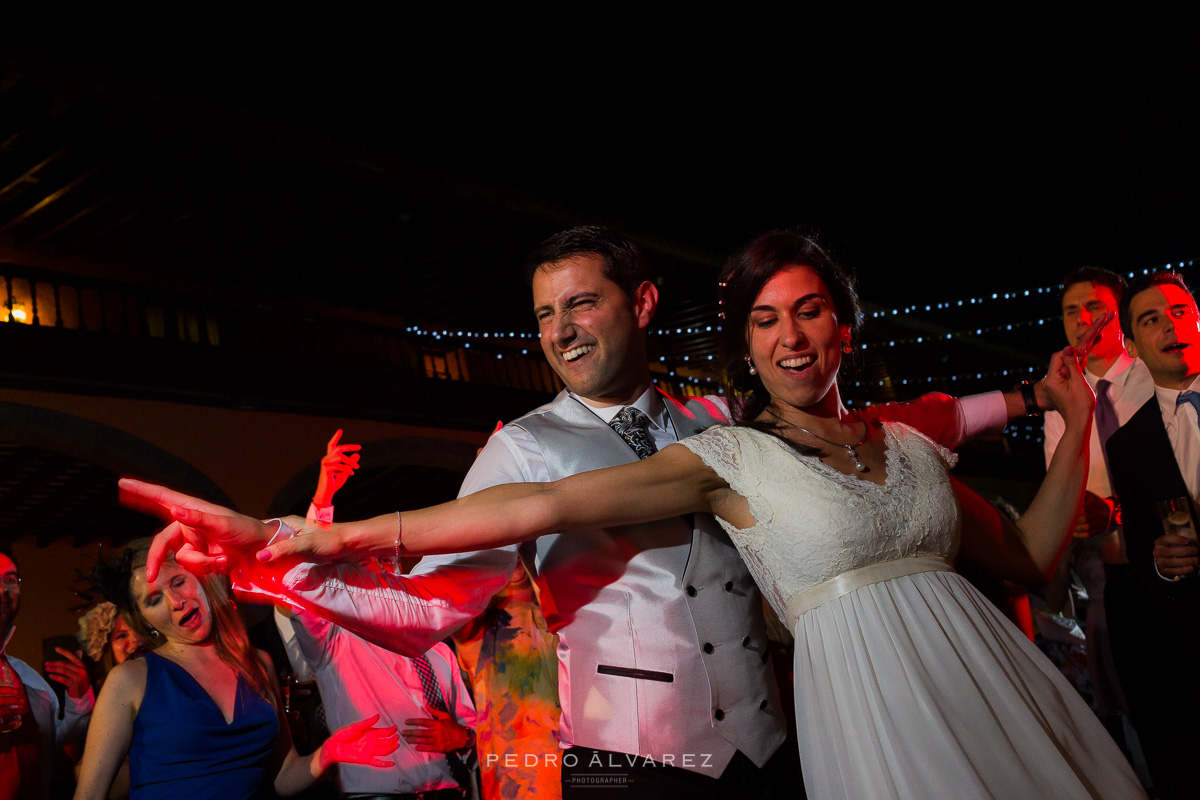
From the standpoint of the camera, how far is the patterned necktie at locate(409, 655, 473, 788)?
10.8ft

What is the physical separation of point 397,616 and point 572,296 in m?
0.79

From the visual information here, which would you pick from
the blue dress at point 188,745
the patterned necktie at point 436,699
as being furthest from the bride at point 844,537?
the patterned necktie at point 436,699

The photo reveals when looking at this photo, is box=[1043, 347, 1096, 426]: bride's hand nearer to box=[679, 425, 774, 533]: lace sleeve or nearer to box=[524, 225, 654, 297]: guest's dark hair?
box=[679, 425, 774, 533]: lace sleeve

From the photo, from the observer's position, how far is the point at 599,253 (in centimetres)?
196

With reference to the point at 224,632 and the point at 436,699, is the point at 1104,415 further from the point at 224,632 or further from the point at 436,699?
the point at 224,632

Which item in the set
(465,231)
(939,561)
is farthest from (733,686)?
(465,231)

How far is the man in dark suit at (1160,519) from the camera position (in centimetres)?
252

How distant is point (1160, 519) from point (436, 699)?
98.8 inches

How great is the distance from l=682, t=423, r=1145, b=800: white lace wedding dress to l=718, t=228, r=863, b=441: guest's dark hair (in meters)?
0.20

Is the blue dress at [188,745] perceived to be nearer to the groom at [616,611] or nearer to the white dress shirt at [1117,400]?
the groom at [616,611]

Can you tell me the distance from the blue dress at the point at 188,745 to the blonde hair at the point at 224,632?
0.11 m

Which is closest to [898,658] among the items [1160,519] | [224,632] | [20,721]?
[1160,519]

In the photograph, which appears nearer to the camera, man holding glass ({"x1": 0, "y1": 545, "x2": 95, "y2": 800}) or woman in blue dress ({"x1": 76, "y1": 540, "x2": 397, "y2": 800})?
woman in blue dress ({"x1": 76, "y1": 540, "x2": 397, "y2": 800})

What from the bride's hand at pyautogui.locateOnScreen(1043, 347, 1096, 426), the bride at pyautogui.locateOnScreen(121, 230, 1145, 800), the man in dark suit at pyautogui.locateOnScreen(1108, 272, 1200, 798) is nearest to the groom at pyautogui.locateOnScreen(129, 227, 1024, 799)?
the bride at pyautogui.locateOnScreen(121, 230, 1145, 800)
